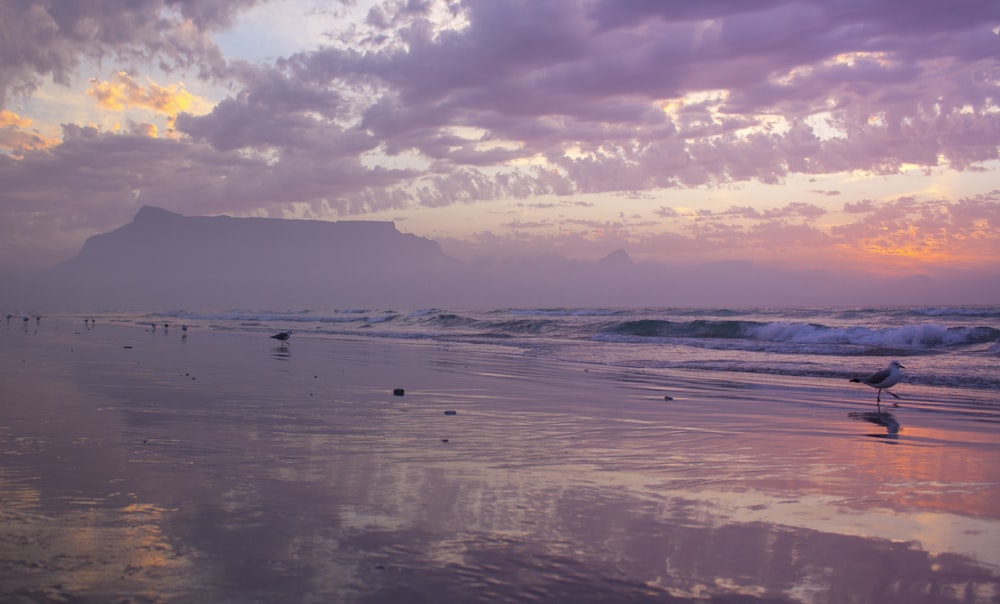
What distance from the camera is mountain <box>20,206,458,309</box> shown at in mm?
140875

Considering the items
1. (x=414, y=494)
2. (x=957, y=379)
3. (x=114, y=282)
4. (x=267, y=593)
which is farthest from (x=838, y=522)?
(x=114, y=282)

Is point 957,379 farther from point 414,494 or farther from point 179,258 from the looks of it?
point 179,258

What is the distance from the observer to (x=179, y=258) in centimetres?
17712

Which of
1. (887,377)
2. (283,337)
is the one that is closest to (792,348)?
(887,377)

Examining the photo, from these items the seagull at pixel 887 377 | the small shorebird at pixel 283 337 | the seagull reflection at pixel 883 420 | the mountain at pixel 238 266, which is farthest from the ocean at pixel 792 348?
the mountain at pixel 238 266

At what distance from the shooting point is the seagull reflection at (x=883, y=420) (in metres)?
8.34

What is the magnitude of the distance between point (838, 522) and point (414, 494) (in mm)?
2671

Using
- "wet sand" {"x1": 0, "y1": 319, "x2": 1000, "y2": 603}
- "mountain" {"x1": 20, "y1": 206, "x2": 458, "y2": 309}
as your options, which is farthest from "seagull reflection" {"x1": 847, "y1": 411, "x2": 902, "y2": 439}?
"mountain" {"x1": 20, "y1": 206, "x2": 458, "y2": 309}

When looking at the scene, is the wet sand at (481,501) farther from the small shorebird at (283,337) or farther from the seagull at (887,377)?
the small shorebird at (283,337)

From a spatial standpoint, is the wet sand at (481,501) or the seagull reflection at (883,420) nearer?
the wet sand at (481,501)

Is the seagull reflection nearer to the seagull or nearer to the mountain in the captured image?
the seagull

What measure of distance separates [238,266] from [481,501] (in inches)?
7151

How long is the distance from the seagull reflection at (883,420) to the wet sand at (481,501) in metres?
0.11

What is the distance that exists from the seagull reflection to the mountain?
125786mm
